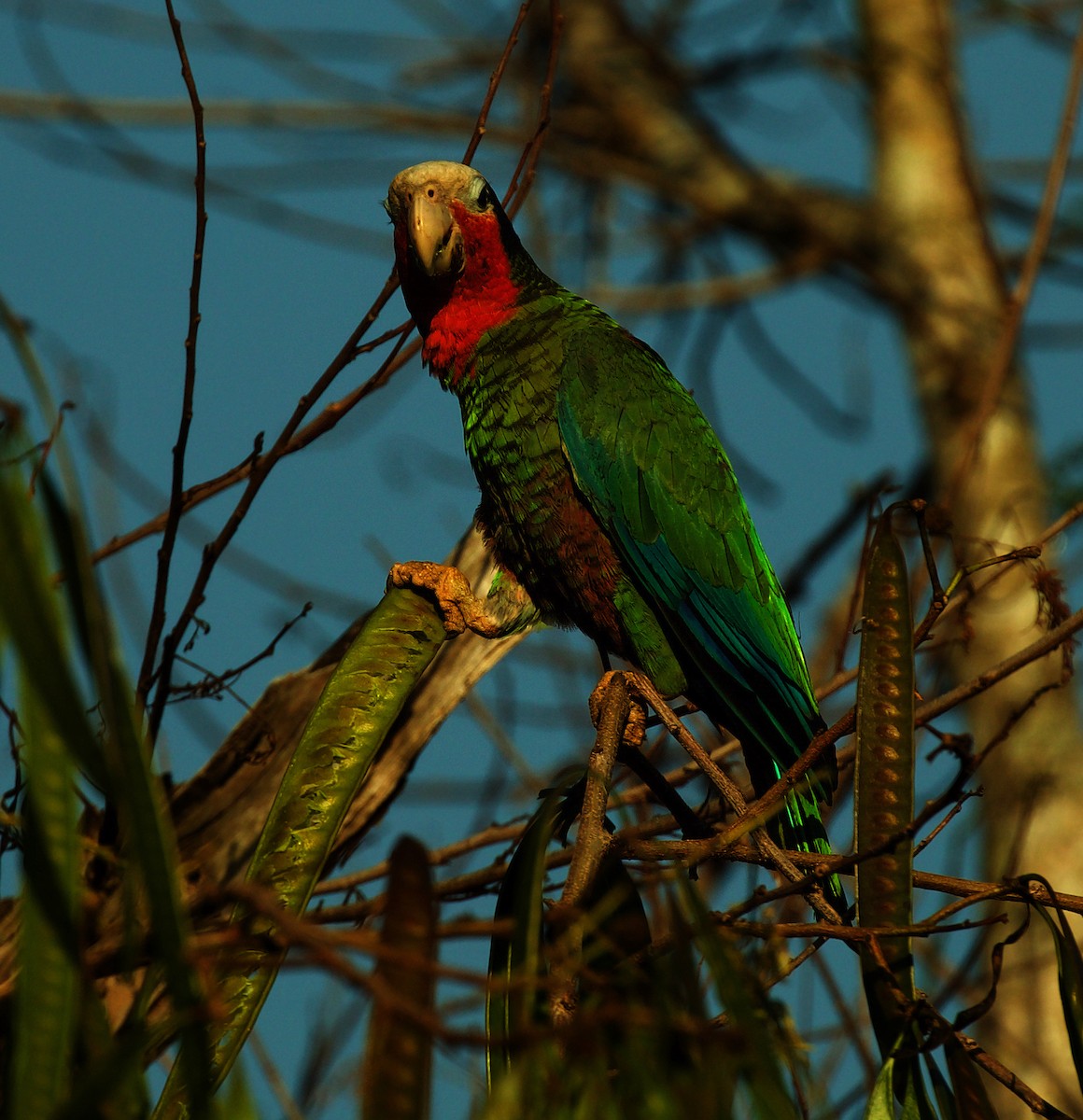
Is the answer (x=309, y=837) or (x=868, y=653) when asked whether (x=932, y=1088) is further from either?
(x=309, y=837)

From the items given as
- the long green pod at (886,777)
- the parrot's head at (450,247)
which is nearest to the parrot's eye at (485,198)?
the parrot's head at (450,247)

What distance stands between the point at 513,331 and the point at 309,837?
1.65 metres

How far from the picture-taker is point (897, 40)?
23.5 feet

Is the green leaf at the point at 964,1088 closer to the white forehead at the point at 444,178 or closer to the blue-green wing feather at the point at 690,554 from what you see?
the blue-green wing feather at the point at 690,554

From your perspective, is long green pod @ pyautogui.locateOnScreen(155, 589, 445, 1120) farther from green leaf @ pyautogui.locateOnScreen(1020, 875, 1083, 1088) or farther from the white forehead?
the white forehead

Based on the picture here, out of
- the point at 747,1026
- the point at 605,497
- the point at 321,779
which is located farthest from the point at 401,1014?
the point at 605,497

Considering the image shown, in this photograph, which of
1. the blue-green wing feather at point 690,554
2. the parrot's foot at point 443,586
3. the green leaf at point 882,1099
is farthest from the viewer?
the blue-green wing feather at point 690,554

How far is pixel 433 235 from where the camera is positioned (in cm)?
294

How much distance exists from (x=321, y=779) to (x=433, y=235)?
5.36 feet

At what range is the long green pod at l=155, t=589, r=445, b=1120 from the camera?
1485 millimetres

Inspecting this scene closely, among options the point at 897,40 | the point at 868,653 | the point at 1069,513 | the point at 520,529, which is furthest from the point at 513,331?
the point at 897,40

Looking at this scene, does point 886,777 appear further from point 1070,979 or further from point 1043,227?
point 1043,227

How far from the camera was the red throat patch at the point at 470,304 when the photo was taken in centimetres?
300

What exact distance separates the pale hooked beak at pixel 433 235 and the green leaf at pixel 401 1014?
2.05 metres
